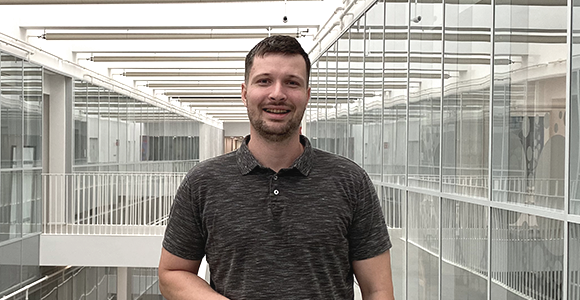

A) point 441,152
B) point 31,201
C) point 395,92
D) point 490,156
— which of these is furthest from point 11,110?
point 490,156

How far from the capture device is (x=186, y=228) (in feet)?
5.97

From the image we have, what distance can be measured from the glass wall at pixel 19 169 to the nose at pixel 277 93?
1066cm

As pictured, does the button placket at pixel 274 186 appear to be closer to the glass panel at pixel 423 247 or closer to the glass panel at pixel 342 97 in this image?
the glass panel at pixel 423 247

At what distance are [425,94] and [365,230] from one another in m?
4.06

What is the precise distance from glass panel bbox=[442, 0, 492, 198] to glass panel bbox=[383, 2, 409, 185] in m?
1.23

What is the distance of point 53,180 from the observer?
45.4ft

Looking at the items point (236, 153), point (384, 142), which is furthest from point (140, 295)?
point (236, 153)

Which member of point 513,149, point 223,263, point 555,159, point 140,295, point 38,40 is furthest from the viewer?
point 140,295

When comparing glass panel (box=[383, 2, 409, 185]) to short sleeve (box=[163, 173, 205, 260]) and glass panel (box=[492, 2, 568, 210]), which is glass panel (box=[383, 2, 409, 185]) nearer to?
glass panel (box=[492, 2, 568, 210])

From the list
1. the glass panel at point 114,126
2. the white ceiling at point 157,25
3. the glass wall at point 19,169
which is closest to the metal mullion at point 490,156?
the white ceiling at point 157,25

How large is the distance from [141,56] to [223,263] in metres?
14.1

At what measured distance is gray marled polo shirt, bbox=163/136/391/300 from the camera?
1.75m

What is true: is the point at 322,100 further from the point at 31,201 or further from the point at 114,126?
the point at 114,126

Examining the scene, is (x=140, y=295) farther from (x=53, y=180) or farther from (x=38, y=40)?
A: (x=38, y=40)
